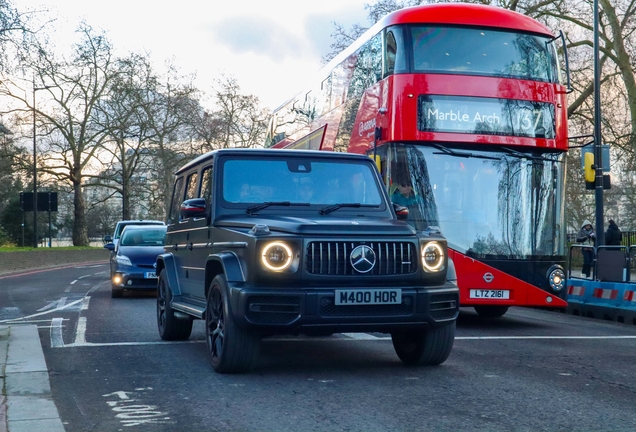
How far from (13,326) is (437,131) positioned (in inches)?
251

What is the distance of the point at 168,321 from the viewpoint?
32.1 feet

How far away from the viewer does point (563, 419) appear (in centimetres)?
551

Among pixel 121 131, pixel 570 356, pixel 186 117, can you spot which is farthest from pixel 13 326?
pixel 186 117

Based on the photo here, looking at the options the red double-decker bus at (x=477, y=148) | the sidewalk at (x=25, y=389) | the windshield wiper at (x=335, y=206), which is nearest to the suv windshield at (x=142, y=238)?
the red double-decker bus at (x=477, y=148)

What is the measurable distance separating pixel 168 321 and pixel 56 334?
2036mm

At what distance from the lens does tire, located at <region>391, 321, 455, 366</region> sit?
7582 millimetres

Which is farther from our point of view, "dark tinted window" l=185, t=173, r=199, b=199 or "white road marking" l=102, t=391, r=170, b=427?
"dark tinted window" l=185, t=173, r=199, b=199

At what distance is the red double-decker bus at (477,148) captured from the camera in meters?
12.2

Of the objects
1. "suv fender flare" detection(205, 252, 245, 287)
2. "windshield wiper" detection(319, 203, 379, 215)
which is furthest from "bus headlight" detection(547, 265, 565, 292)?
"suv fender flare" detection(205, 252, 245, 287)

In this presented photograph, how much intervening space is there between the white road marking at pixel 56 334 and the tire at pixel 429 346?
403 centimetres

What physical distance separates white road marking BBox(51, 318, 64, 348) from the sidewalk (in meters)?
0.22

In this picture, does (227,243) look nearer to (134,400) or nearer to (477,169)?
(134,400)

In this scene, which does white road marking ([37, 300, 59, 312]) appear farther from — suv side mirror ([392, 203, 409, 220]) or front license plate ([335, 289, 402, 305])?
front license plate ([335, 289, 402, 305])

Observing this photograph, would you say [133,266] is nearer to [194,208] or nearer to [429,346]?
[194,208]
